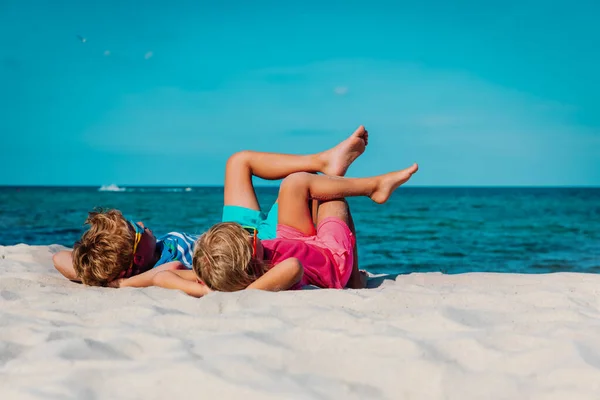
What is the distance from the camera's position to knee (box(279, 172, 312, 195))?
3.84 meters

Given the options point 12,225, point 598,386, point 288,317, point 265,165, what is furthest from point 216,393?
point 12,225

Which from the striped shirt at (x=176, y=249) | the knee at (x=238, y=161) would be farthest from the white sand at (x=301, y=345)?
the knee at (x=238, y=161)

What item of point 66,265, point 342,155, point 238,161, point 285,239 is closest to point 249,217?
point 238,161

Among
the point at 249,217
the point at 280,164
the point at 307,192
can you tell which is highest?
the point at 280,164

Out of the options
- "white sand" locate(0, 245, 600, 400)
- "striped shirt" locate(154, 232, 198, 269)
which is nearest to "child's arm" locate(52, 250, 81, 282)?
"striped shirt" locate(154, 232, 198, 269)

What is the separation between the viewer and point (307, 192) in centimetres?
390

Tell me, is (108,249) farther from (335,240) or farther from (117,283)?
(335,240)

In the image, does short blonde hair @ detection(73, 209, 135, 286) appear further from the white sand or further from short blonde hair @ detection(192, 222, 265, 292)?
short blonde hair @ detection(192, 222, 265, 292)

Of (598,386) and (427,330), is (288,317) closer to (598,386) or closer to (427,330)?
(427,330)

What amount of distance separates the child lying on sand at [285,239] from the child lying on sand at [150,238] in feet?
0.04

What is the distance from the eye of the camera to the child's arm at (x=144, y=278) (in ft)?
12.2

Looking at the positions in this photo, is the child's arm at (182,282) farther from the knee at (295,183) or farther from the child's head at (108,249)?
the knee at (295,183)

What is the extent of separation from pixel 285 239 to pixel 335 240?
33 centimetres

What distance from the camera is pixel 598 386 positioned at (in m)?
1.95
